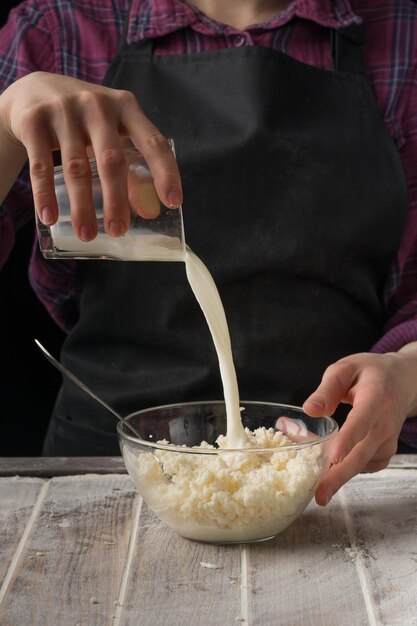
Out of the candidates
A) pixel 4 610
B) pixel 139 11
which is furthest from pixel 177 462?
pixel 139 11

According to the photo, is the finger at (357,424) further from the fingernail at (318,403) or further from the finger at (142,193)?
the finger at (142,193)

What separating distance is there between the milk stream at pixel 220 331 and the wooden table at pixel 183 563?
118 mm

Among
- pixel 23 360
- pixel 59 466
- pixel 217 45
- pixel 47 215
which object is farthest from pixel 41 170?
pixel 23 360

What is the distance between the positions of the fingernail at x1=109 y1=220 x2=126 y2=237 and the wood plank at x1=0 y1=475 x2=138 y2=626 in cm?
31

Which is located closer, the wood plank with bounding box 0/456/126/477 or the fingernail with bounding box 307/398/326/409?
the fingernail with bounding box 307/398/326/409

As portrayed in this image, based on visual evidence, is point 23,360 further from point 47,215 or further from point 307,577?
point 307,577

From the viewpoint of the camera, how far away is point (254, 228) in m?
1.38

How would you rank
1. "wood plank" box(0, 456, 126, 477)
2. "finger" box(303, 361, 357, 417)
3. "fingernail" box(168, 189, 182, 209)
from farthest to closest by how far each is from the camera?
"wood plank" box(0, 456, 126, 477) < "finger" box(303, 361, 357, 417) < "fingernail" box(168, 189, 182, 209)

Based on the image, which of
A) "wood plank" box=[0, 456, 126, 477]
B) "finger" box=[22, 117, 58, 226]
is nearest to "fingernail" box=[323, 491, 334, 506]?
"wood plank" box=[0, 456, 126, 477]

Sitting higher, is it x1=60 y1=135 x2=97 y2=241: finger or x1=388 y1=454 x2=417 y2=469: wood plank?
x1=60 y1=135 x2=97 y2=241: finger

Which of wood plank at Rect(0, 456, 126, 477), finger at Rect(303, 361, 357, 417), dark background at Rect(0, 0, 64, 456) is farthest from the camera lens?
dark background at Rect(0, 0, 64, 456)

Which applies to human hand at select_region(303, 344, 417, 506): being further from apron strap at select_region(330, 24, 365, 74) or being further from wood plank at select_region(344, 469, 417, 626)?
apron strap at select_region(330, 24, 365, 74)

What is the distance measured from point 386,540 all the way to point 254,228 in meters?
0.58

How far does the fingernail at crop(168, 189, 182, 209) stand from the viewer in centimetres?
88
